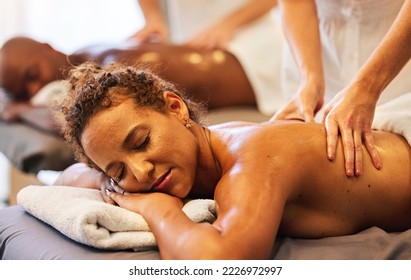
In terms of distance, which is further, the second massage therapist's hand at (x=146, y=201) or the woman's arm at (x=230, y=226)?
the second massage therapist's hand at (x=146, y=201)

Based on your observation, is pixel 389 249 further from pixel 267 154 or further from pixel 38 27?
pixel 38 27

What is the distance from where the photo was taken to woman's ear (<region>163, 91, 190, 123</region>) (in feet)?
3.92

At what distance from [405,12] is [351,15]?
1.36 ft

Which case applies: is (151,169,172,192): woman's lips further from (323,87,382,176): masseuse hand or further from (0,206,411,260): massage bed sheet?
(323,87,382,176): masseuse hand

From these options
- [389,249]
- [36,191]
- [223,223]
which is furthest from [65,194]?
[389,249]

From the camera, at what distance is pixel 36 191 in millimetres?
1224

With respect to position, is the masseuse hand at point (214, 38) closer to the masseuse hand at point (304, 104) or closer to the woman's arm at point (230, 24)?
the woman's arm at point (230, 24)

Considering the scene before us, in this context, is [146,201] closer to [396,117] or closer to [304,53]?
[396,117]

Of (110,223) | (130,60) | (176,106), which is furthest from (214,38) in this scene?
(110,223)

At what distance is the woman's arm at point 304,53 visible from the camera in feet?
4.77

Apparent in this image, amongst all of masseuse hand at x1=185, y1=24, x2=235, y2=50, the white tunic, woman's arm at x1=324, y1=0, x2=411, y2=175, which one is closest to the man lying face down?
masseuse hand at x1=185, y1=24, x2=235, y2=50

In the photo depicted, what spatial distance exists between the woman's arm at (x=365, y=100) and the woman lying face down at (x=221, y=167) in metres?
0.02

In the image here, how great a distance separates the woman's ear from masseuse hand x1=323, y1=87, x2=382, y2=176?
0.94 feet

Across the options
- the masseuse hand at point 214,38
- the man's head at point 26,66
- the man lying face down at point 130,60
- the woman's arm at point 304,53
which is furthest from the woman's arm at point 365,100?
the man's head at point 26,66
